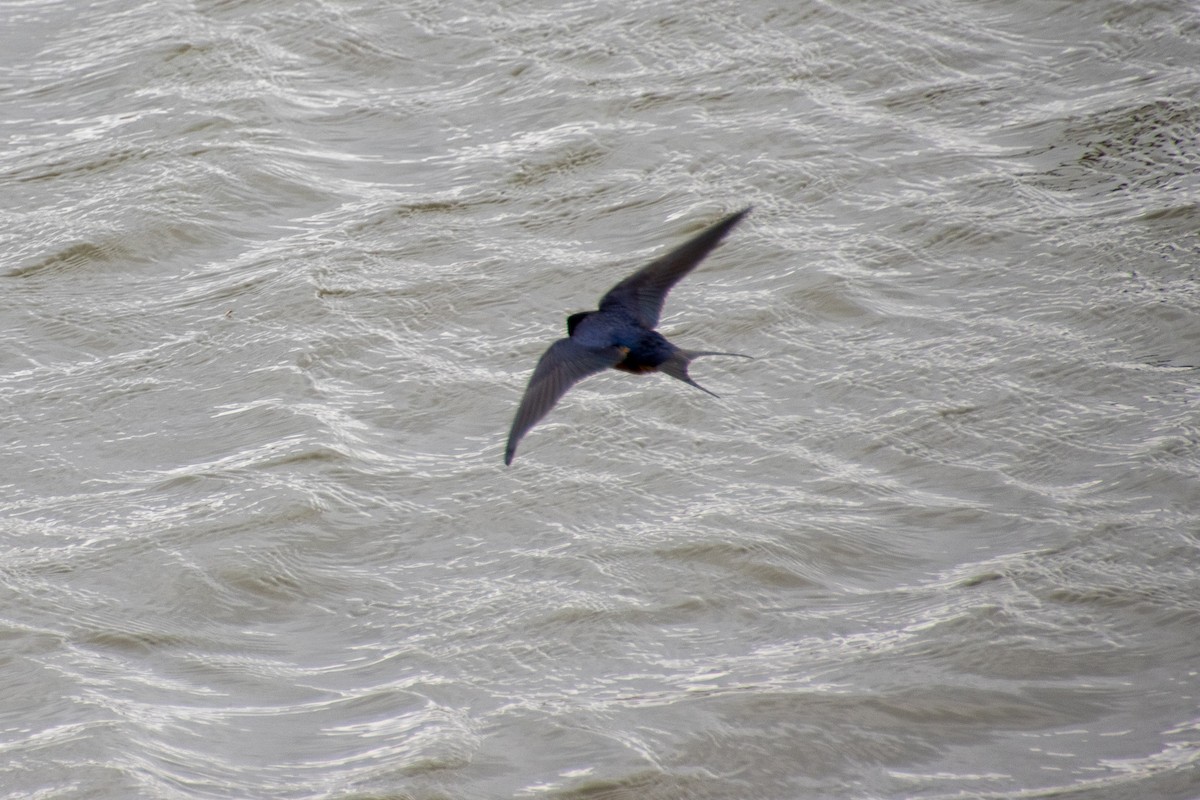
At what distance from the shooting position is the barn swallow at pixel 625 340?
10.9 feet

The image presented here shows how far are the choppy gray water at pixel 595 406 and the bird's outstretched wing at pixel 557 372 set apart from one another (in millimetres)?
772

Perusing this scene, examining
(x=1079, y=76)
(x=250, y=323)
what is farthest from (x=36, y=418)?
(x=1079, y=76)

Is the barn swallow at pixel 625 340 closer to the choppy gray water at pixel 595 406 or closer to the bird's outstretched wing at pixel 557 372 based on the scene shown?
the bird's outstretched wing at pixel 557 372

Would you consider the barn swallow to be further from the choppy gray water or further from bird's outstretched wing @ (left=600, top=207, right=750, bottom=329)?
the choppy gray water

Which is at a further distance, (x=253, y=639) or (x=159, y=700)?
(x=253, y=639)

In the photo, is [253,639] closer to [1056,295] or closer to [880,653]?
[880,653]

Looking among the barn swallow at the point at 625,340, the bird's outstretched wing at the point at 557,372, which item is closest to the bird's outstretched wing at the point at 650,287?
the barn swallow at the point at 625,340

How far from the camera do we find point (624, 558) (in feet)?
13.6

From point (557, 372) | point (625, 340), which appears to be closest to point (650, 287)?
point (625, 340)

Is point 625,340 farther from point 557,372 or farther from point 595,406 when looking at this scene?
point 595,406

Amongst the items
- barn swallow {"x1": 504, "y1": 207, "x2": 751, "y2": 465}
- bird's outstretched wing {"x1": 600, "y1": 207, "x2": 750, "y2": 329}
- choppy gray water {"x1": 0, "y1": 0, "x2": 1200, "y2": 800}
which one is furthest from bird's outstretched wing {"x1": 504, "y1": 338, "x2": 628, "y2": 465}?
choppy gray water {"x1": 0, "y1": 0, "x2": 1200, "y2": 800}

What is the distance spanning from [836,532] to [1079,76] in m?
2.48

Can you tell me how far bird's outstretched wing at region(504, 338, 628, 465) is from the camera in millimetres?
3232

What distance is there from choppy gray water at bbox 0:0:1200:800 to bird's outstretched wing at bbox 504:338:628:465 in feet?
2.53
